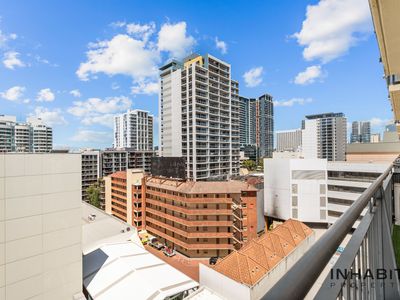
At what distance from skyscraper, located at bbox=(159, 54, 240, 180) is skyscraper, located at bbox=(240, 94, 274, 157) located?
49131 mm

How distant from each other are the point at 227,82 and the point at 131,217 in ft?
94.1

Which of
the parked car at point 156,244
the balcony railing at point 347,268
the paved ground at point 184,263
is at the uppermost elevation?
the balcony railing at point 347,268

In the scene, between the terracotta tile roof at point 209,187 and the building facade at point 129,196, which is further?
the building facade at point 129,196

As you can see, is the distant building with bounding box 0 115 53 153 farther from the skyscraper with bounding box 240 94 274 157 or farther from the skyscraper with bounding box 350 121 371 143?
the skyscraper with bounding box 350 121 371 143

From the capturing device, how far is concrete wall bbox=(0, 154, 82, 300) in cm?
882

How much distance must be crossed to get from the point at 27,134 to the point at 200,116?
46958 millimetres

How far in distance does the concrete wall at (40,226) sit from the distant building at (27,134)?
50.5 m

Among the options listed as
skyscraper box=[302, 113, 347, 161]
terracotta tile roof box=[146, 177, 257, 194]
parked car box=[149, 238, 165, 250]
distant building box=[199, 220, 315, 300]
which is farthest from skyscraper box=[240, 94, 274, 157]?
distant building box=[199, 220, 315, 300]

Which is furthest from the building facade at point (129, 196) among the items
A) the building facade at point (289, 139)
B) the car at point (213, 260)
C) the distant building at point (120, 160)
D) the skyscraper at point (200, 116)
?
the building facade at point (289, 139)

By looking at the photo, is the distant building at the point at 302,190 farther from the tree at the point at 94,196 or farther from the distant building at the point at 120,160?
the distant building at the point at 120,160

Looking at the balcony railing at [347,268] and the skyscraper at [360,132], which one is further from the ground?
the skyscraper at [360,132]

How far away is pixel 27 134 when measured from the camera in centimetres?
5766

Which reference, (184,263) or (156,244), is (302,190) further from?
(156,244)

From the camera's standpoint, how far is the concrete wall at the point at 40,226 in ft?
28.9
